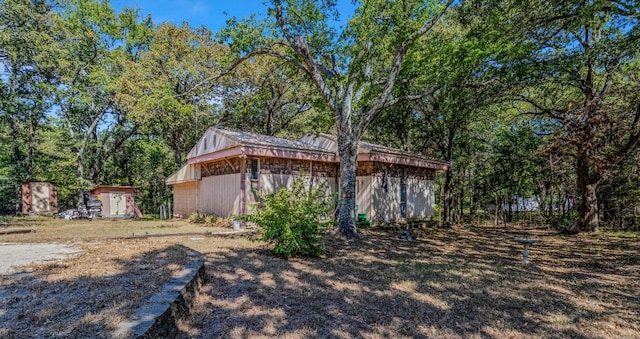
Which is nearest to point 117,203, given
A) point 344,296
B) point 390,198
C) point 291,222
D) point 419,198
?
point 390,198

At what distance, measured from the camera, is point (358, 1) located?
29.4 feet

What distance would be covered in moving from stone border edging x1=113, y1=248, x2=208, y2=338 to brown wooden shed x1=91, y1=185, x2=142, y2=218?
17.8 metres

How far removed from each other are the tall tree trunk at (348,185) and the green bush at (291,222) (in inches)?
104

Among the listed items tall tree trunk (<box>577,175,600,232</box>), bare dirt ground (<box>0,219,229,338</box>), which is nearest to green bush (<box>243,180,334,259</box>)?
bare dirt ground (<box>0,219,229,338</box>)

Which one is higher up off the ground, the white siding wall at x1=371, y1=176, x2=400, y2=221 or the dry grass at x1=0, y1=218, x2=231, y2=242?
the white siding wall at x1=371, y1=176, x2=400, y2=221

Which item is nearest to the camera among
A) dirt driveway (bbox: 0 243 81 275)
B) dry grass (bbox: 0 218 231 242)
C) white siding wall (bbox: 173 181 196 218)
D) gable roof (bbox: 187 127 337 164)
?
dirt driveway (bbox: 0 243 81 275)

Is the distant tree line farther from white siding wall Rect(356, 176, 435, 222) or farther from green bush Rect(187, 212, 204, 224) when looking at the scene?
green bush Rect(187, 212, 204, 224)

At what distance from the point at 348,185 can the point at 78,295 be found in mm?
6421

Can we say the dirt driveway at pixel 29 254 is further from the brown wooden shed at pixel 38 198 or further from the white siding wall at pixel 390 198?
the brown wooden shed at pixel 38 198

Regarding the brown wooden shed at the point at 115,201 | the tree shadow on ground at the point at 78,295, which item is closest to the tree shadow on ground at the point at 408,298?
the tree shadow on ground at the point at 78,295

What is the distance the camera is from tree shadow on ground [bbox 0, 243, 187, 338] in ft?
7.67

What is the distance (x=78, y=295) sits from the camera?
3.06 metres

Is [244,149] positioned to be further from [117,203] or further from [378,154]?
[117,203]

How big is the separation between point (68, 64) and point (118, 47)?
10.1 feet
